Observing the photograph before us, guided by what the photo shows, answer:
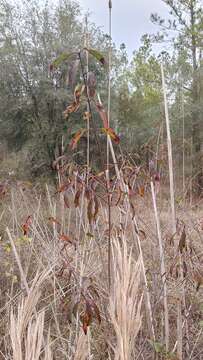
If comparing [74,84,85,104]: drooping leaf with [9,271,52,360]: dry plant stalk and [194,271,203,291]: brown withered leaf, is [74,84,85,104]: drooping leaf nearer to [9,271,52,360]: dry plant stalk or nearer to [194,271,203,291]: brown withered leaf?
[9,271,52,360]: dry plant stalk

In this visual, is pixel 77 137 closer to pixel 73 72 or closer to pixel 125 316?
pixel 73 72

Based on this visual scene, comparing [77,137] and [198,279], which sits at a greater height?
[77,137]

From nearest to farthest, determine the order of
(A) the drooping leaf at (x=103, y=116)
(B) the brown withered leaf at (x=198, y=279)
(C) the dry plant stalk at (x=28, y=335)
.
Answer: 1. (C) the dry plant stalk at (x=28, y=335)
2. (A) the drooping leaf at (x=103, y=116)
3. (B) the brown withered leaf at (x=198, y=279)

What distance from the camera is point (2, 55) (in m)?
6.99

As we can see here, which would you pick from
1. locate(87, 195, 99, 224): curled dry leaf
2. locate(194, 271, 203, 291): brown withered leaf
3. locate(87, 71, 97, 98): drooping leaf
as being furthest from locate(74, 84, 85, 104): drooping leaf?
locate(194, 271, 203, 291): brown withered leaf

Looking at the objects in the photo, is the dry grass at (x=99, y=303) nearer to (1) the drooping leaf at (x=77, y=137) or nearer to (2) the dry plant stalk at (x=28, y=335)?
(2) the dry plant stalk at (x=28, y=335)

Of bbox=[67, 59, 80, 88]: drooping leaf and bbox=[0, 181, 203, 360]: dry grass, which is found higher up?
bbox=[67, 59, 80, 88]: drooping leaf

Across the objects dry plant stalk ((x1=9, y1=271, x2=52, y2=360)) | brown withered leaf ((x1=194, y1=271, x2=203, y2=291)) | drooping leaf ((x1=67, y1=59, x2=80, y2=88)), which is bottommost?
brown withered leaf ((x1=194, y1=271, x2=203, y2=291))

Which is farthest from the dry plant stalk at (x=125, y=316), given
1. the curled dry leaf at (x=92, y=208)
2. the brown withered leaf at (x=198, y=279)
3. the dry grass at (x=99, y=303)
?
the brown withered leaf at (x=198, y=279)

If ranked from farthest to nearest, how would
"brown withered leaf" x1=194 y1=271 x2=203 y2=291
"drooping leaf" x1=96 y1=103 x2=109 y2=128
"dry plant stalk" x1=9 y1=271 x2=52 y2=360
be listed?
"brown withered leaf" x1=194 y1=271 x2=203 y2=291 → "drooping leaf" x1=96 y1=103 x2=109 y2=128 → "dry plant stalk" x1=9 y1=271 x2=52 y2=360

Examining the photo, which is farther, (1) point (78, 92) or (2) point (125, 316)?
(1) point (78, 92)

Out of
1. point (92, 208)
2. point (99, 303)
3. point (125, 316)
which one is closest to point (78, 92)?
point (92, 208)

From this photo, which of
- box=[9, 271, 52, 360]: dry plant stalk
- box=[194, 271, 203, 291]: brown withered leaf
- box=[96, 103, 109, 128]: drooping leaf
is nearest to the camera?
box=[9, 271, 52, 360]: dry plant stalk

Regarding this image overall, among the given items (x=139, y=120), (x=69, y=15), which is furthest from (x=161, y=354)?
(x=139, y=120)
